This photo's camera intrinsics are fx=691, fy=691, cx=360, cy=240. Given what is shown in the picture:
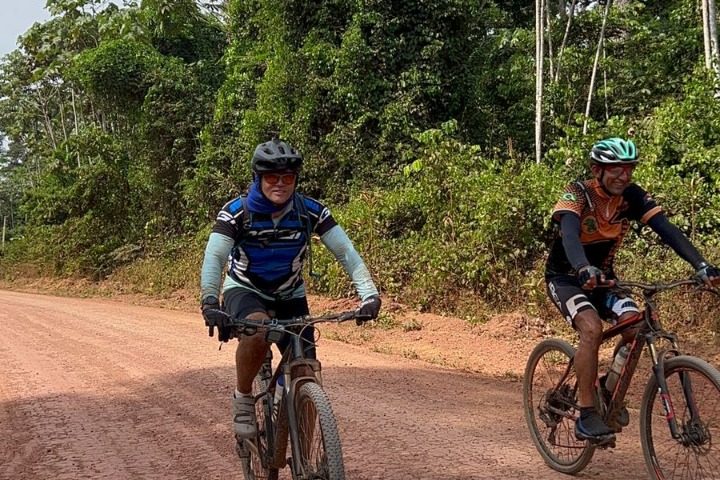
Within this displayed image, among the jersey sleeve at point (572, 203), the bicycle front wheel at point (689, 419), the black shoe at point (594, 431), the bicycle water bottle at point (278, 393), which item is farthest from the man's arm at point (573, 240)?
the bicycle water bottle at point (278, 393)

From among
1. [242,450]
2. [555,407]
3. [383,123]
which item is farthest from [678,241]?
[383,123]

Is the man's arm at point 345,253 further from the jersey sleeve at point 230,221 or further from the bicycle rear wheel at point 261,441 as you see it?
the bicycle rear wheel at point 261,441

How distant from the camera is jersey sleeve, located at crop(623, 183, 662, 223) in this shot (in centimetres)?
436

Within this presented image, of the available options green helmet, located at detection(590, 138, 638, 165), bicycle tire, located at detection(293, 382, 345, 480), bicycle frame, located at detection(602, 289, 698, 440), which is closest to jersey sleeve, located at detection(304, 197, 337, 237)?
bicycle tire, located at detection(293, 382, 345, 480)

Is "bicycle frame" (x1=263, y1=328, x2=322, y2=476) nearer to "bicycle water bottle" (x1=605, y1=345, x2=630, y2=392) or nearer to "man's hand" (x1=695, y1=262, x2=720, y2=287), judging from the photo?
"bicycle water bottle" (x1=605, y1=345, x2=630, y2=392)

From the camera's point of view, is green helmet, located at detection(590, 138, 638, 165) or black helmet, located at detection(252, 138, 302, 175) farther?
green helmet, located at detection(590, 138, 638, 165)

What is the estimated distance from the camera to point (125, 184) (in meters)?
25.6

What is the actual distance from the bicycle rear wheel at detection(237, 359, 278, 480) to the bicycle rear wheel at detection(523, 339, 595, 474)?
1.99 metres

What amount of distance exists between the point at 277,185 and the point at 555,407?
253cm

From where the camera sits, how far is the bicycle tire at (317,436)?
3244 mm

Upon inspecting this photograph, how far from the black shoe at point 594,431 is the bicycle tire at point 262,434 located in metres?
1.84

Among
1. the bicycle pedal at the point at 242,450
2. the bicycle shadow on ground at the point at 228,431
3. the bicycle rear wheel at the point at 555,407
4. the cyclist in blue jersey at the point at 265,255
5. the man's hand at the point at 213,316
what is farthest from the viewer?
the bicycle shadow on ground at the point at 228,431

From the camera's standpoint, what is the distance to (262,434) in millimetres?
4113

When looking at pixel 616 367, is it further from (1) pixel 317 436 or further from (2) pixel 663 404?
(1) pixel 317 436
